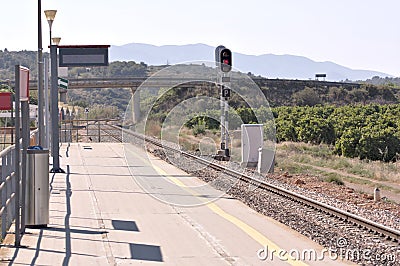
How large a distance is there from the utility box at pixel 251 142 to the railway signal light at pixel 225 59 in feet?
6.79

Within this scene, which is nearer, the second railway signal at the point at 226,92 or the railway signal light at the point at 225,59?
the railway signal light at the point at 225,59

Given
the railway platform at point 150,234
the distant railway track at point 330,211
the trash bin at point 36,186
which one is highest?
the trash bin at point 36,186

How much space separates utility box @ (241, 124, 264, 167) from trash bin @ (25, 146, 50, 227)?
1282 cm

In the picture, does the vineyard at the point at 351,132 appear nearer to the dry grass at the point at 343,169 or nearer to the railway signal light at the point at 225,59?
the dry grass at the point at 343,169

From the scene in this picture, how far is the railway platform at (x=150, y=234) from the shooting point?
33.5 feet

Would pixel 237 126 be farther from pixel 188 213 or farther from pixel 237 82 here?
pixel 188 213

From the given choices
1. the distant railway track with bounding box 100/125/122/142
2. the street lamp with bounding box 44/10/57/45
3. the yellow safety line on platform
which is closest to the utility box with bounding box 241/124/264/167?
the yellow safety line on platform

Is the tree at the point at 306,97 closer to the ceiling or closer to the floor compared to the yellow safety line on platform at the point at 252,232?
closer to the ceiling

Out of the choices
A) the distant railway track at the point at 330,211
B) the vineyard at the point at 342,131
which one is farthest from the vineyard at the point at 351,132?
the distant railway track at the point at 330,211

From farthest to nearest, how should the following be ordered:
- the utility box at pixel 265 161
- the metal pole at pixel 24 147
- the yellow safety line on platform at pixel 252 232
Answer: the utility box at pixel 265 161, the metal pole at pixel 24 147, the yellow safety line on platform at pixel 252 232

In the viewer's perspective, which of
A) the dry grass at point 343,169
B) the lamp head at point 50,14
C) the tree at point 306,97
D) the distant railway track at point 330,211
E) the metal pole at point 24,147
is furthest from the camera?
the tree at point 306,97

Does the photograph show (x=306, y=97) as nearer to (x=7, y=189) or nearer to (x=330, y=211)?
(x=330, y=211)

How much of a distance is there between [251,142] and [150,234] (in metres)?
12.7

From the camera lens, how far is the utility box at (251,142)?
24.5 meters
